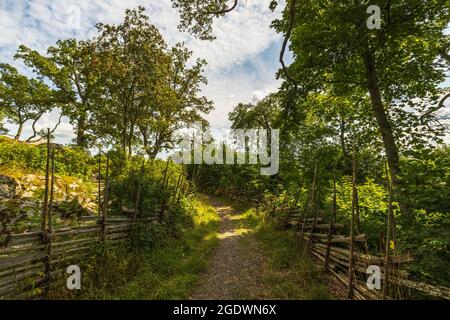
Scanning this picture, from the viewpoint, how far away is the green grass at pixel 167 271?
4.31 meters

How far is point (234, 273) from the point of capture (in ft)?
19.0

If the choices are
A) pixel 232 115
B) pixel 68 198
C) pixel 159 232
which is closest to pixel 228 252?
pixel 159 232

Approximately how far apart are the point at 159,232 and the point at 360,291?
5.23m

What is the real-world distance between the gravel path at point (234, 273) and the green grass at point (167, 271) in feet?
0.89

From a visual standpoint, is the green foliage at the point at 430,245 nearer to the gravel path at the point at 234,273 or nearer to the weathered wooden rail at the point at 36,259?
the gravel path at the point at 234,273

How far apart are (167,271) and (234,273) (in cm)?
164

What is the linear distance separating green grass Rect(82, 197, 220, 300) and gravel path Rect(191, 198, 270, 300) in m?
0.27

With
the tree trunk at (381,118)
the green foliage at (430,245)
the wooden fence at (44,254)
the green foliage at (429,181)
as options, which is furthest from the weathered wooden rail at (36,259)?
the tree trunk at (381,118)

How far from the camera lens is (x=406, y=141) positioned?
613 cm

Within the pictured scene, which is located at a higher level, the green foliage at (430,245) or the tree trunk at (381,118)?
the tree trunk at (381,118)

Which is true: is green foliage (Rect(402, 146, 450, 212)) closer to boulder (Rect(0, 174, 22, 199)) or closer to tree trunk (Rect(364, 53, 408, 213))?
tree trunk (Rect(364, 53, 408, 213))

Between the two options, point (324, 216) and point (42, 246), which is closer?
point (42, 246)

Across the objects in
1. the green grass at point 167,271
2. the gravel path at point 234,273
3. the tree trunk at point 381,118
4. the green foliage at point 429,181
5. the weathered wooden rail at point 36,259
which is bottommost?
the gravel path at point 234,273
